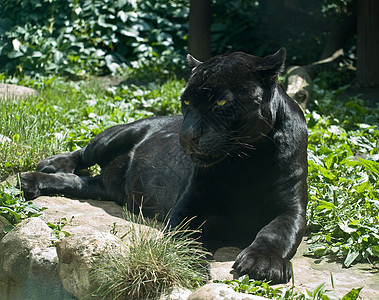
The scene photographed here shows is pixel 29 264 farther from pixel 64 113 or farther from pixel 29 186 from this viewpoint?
pixel 64 113

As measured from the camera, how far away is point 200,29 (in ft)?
34.9

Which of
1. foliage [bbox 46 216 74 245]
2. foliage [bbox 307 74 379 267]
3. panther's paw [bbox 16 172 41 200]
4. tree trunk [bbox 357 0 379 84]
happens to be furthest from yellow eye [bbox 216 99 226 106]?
tree trunk [bbox 357 0 379 84]

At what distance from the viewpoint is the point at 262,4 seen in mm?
11906

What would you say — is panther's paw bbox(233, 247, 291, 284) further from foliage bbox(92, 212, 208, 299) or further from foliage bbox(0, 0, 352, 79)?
foliage bbox(0, 0, 352, 79)

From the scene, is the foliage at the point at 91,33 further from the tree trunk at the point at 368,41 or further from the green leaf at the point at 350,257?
the green leaf at the point at 350,257

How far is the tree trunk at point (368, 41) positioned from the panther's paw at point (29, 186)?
6.05 meters

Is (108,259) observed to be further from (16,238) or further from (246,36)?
(246,36)

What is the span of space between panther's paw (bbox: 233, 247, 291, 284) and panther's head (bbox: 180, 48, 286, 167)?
2.32 ft

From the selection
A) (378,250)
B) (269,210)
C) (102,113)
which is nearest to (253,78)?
(269,210)

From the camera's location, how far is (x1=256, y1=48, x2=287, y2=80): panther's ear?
3.93 metres

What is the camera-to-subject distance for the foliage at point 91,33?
1097 cm

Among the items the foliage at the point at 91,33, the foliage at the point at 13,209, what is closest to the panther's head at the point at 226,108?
the foliage at the point at 13,209

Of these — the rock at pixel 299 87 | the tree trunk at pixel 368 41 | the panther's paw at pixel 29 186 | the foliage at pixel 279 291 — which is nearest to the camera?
the foliage at pixel 279 291

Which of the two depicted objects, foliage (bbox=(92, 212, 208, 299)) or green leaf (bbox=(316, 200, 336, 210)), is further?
green leaf (bbox=(316, 200, 336, 210))
